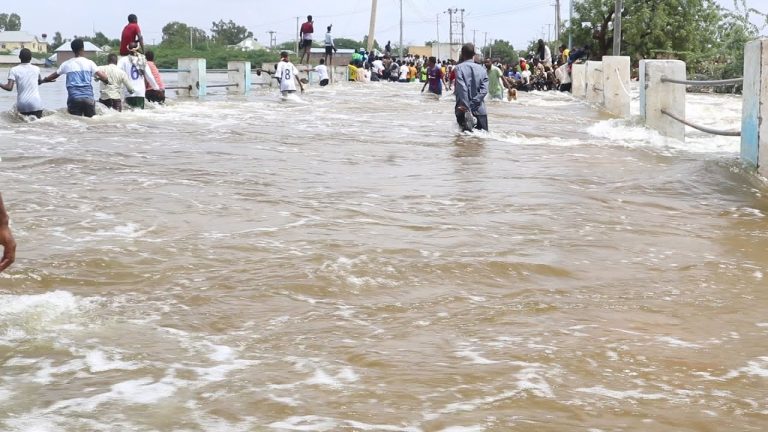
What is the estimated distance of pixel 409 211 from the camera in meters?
7.69

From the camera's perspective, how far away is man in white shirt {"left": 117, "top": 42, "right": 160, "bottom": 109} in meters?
18.2

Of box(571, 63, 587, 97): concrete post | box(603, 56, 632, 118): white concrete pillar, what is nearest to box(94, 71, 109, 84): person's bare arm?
box(603, 56, 632, 118): white concrete pillar

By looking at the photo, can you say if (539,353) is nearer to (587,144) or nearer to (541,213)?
(541,213)

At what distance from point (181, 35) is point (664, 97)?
99549 millimetres

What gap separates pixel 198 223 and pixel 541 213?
8.55 ft

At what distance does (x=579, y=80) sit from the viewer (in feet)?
98.6

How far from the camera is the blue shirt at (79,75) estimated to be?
1570cm

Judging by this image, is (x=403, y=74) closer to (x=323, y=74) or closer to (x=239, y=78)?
(x=323, y=74)

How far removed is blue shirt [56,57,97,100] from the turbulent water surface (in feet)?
18.2

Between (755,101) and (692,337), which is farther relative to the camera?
(755,101)

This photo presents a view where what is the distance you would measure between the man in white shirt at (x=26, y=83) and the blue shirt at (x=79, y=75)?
1.34 feet

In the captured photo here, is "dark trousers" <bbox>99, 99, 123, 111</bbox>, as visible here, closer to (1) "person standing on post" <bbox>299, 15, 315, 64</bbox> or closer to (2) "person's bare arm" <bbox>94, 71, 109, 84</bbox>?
(2) "person's bare arm" <bbox>94, 71, 109, 84</bbox>

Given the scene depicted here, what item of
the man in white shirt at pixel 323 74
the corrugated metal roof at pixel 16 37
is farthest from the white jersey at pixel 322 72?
the corrugated metal roof at pixel 16 37

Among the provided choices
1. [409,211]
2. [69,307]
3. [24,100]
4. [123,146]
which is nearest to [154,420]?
[69,307]
